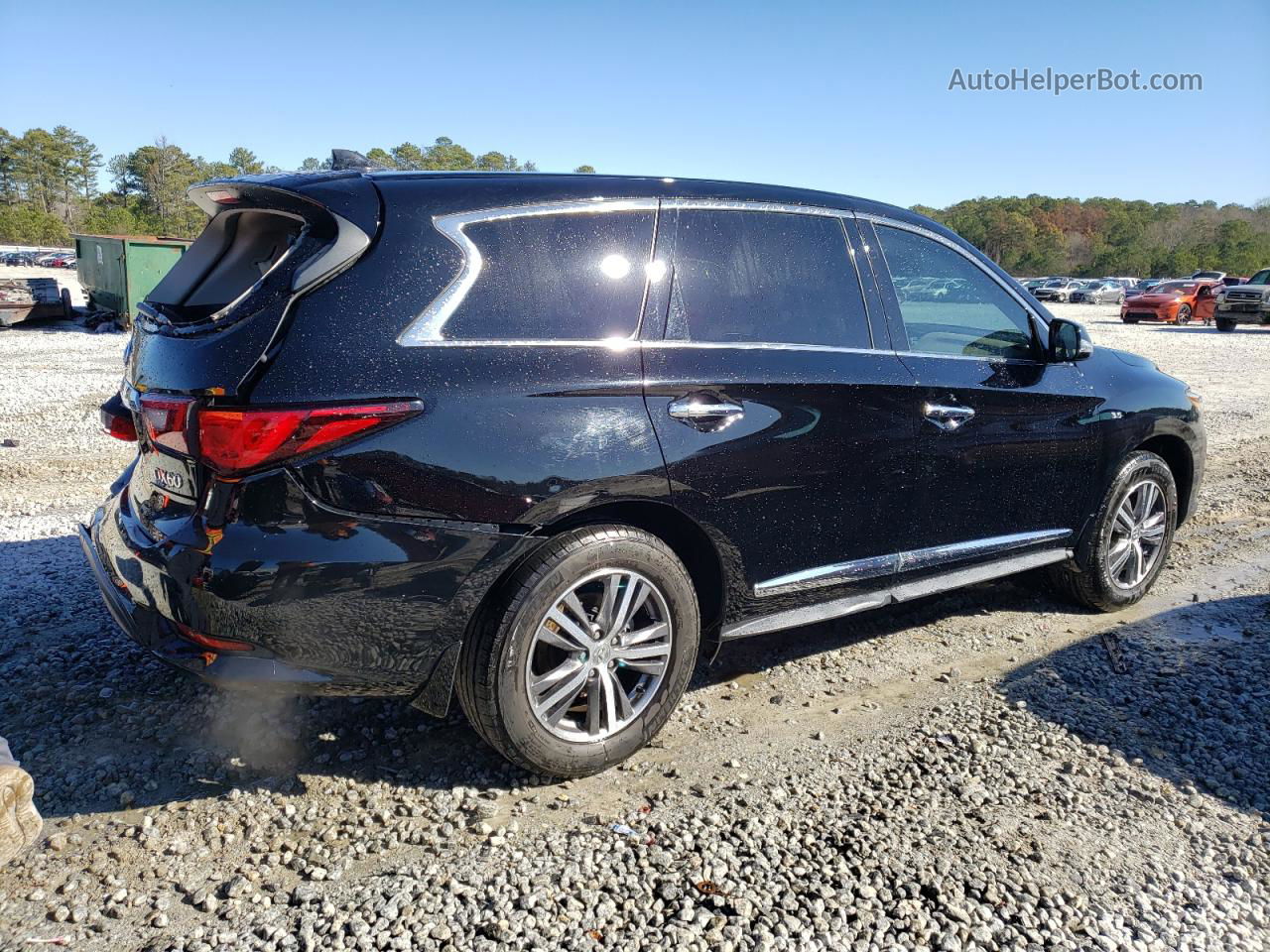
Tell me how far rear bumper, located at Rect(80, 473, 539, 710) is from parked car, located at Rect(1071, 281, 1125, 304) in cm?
5411

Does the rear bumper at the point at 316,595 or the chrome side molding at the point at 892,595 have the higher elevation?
the rear bumper at the point at 316,595

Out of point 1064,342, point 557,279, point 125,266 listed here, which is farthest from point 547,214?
point 125,266

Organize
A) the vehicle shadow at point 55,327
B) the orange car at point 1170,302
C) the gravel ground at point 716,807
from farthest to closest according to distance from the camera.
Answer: the orange car at point 1170,302
the vehicle shadow at point 55,327
the gravel ground at point 716,807

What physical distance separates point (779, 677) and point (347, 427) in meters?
2.19

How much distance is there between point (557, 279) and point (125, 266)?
1981 cm

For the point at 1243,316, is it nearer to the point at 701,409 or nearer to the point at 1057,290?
the point at 1057,290

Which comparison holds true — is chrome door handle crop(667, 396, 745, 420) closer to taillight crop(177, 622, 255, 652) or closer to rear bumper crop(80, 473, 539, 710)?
rear bumper crop(80, 473, 539, 710)

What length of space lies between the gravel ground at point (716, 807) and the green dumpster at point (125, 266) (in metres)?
17.5

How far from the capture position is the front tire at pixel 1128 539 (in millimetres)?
4625

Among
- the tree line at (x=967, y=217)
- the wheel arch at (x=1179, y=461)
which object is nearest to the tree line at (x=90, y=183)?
the tree line at (x=967, y=217)

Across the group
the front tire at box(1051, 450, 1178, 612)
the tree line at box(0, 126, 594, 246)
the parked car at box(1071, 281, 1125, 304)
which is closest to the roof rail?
the front tire at box(1051, 450, 1178, 612)

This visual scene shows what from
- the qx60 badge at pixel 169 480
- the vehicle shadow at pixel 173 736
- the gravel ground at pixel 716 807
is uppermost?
the qx60 badge at pixel 169 480

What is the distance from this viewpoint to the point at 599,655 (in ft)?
10.0

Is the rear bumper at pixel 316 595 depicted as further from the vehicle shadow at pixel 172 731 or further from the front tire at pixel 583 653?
the vehicle shadow at pixel 172 731
